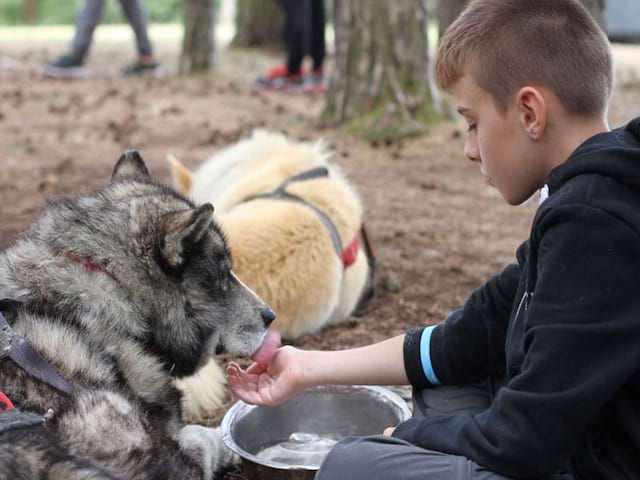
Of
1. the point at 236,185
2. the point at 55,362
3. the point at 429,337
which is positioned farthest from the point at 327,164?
the point at 55,362

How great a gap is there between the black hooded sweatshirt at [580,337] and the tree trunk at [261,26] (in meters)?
15.0

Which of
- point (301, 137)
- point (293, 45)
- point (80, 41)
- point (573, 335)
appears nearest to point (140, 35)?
point (80, 41)

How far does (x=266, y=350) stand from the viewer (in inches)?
111

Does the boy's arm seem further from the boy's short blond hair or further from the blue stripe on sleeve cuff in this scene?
the boy's short blond hair

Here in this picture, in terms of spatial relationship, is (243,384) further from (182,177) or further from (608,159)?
(182,177)

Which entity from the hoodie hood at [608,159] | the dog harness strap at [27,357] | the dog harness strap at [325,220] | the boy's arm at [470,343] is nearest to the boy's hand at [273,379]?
the boy's arm at [470,343]

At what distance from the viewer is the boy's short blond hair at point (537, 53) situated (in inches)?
84.6

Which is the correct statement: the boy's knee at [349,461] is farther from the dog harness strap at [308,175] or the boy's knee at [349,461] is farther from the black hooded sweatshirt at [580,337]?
the dog harness strap at [308,175]

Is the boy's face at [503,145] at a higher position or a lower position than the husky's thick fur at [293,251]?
higher

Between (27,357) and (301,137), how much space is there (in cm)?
581

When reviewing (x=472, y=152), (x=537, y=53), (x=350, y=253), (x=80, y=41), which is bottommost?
(x=350, y=253)

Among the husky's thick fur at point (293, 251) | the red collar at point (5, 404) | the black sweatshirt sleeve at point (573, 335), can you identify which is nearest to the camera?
the black sweatshirt sleeve at point (573, 335)

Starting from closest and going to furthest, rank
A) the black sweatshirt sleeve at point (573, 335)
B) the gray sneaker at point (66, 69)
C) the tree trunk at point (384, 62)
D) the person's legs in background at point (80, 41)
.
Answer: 1. the black sweatshirt sleeve at point (573, 335)
2. the tree trunk at point (384, 62)
3. the person's legs in background at point (80, 41)
4. the gray sneaker at point (66, 69)

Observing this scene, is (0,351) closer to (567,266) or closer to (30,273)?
(30,273)
